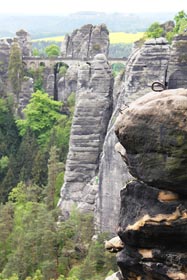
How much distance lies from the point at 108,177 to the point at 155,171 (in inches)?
766

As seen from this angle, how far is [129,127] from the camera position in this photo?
10.4 metres

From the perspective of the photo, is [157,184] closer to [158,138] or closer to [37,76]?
[158,138]

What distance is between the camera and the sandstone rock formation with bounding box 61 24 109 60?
61406 millimetres

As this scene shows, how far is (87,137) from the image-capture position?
3434cm

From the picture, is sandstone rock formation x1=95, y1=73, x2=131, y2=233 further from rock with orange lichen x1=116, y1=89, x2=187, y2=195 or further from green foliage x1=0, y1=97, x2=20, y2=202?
rock with orange lichen x1=116, y1=89, x2=187, y2=195

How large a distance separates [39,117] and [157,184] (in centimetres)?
4506

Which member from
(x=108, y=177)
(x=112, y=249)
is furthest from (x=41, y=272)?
(x=112, y=249)

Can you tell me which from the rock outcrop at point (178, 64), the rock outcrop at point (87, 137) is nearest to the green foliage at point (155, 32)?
the rock outcrop at point (87, 137)

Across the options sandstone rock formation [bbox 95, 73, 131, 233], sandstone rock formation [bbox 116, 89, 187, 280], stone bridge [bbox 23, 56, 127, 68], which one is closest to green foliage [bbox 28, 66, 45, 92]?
stone bridge [bbox 23, 56, 127, 68]

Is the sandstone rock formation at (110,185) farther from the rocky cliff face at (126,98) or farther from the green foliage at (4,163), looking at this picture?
the green foliage at (4,163)

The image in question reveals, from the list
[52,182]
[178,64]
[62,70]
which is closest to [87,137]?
[52,182]

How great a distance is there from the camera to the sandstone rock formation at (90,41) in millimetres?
61406

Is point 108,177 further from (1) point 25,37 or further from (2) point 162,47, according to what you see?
(1) point 25,37

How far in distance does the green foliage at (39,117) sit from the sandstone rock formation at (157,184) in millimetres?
43253
